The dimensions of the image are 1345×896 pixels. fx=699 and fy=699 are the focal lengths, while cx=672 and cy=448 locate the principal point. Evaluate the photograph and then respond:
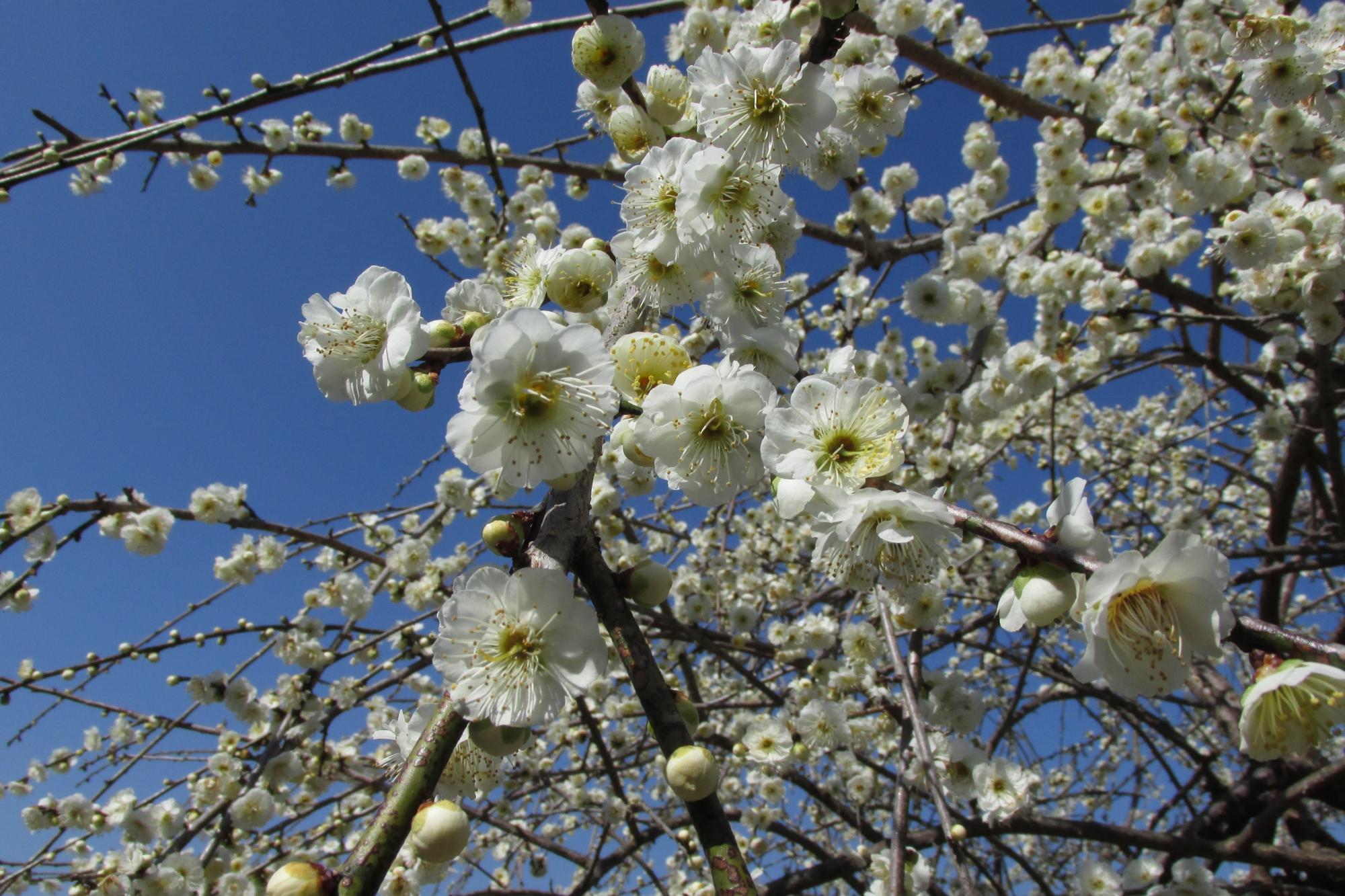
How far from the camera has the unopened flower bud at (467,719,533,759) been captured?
100 centimetres

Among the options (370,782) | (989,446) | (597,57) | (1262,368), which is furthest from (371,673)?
(1262,368)

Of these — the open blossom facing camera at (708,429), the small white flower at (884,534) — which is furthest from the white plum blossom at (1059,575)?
the open blossom facing camera at (708,429)

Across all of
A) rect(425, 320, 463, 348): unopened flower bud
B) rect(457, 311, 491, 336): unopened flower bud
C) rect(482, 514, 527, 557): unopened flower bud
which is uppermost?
rect(457, 311, 491, 336): unopened flower bud

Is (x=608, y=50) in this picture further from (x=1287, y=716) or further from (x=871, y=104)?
(x=1287, y=716)

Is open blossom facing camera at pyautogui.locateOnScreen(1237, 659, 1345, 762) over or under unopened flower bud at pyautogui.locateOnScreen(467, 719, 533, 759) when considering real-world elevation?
over

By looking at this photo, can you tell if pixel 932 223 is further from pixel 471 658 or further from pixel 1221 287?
pixel 471 658

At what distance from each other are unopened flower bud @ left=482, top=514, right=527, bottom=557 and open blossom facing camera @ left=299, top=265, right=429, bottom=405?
284 mm

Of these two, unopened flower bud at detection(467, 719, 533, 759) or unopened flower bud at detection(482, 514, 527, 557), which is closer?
unopened flower bud at detection(467, 719, 533, 759)

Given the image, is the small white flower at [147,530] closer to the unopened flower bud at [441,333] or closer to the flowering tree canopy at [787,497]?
the flowering tree canopy at [787,497]

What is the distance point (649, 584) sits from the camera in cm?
118

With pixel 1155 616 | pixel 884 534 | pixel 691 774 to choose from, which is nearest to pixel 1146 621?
pixel 1155 616

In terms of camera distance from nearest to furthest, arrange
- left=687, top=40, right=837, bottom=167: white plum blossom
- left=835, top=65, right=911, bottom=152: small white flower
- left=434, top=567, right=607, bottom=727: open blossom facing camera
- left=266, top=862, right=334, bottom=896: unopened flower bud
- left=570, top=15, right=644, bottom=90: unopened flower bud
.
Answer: left=266, top=862, right=334, bottom=896: unopened flower bud
left=434, top=567, right=607, bottom=727: open blossom facing camera
left=687, top=40, right=837, bottom=167: white plum blossom
left=570, top=15, right=644, bottom=90: unopened flower bud
left=835, top=65, right=911, bottom=152: small white flower

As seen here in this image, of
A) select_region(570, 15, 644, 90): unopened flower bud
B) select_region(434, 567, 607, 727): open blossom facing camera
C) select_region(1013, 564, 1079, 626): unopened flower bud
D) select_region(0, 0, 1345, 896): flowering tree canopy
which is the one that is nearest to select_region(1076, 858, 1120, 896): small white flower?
select_region(0, 0, 1345, 896): flowering tree canopy

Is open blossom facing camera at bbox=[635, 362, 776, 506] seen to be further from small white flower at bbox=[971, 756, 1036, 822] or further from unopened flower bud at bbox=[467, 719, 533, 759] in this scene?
small white flower at bbox=[971, 756, 1036, 822]
